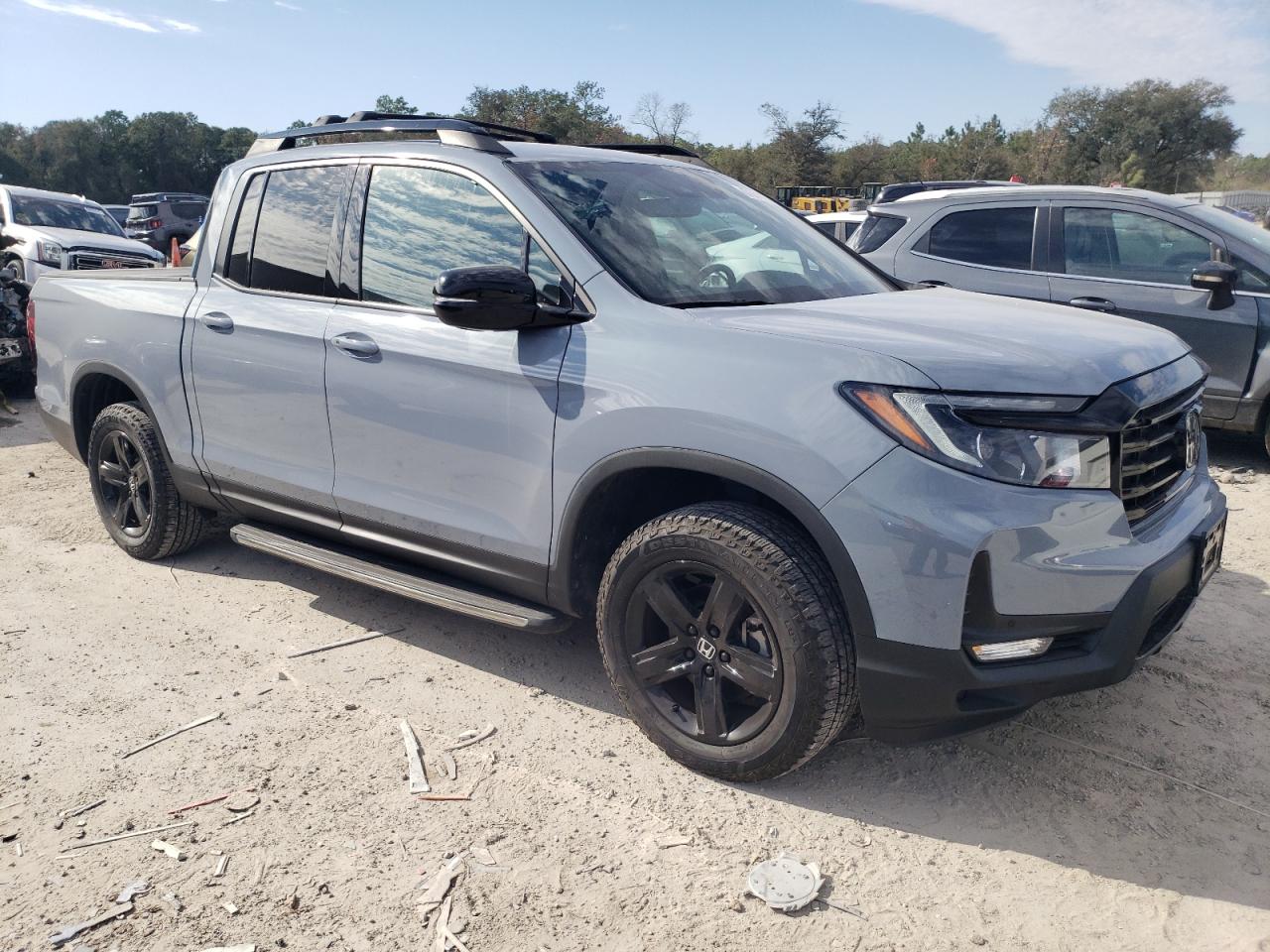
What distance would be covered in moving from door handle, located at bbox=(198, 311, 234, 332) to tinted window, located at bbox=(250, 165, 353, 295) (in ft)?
0.60

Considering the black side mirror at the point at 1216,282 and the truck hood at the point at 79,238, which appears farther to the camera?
the truck hood at the point at 79,238

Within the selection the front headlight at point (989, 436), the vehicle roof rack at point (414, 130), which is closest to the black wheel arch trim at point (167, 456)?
the vehicle roof rack at point (414, 130)

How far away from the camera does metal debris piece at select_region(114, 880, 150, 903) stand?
259 cm

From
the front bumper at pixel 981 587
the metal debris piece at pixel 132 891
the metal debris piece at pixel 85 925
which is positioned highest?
the front bumper at pixel 981 587

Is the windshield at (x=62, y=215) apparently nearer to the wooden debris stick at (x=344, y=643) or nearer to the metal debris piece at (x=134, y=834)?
the wooden debris stick at (x=344, y=643)

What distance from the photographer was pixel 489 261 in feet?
11.3

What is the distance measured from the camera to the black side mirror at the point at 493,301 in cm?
304

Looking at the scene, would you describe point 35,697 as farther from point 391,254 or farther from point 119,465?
point 391,254

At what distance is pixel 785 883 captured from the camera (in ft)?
8.66

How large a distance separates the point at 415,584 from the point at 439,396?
71 centimetres

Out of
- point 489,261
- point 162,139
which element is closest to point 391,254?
point 489,261

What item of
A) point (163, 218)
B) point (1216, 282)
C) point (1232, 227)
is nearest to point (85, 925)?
point (1216, 282)

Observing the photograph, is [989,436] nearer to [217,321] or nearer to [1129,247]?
[217,321]

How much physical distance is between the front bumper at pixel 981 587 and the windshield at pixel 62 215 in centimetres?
1459
